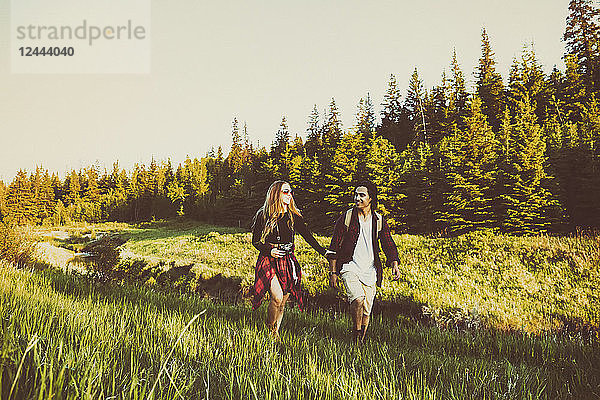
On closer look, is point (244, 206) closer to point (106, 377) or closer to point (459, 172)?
point (459, 172)

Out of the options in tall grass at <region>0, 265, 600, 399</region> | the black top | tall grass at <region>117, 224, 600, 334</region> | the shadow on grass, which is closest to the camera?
tall grass at <region>0, 265, 600, 399</region>

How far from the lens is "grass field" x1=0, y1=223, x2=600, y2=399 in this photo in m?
2.18

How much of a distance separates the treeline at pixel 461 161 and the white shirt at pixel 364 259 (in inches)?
563

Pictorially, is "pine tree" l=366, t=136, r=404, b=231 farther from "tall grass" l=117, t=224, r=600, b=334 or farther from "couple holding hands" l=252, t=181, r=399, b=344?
"couple holding hands" l=252, t=181, r=399, b=344

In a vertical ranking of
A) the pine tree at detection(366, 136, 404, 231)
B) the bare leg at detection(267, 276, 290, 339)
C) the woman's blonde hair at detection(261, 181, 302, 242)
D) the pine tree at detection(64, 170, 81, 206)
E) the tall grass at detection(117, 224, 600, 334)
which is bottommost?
the tall grass at detection(117, 224, 600, 334)

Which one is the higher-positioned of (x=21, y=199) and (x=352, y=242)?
(x=21, y=199)

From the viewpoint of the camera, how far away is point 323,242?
82.9 ft

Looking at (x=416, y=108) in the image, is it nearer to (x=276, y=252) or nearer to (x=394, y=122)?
(x=394, y=122)

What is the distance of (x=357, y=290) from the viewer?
580cm

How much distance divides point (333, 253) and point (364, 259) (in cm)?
50

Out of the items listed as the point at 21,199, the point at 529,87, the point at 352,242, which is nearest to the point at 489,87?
the point at 529,87

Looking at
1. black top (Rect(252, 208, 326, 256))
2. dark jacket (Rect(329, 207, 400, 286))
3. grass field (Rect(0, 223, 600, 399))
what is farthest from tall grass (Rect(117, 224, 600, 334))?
black top (Rect(252, 208, 326, 256))

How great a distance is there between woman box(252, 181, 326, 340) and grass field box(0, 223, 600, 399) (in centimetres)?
48

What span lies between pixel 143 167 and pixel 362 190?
397 ft
